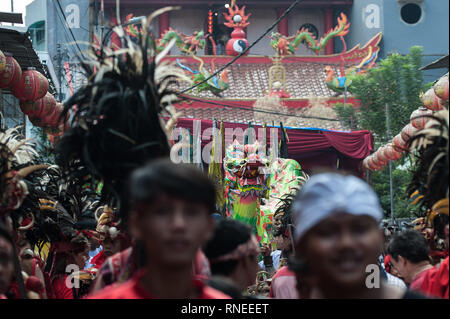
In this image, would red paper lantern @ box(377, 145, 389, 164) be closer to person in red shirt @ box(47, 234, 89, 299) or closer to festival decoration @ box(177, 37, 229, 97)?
festival decoration @ box(177, 37, 229, 97)

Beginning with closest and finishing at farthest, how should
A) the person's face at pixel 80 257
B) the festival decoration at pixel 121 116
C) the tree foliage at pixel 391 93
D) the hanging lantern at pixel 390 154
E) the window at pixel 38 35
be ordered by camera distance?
1. the festival decoration at pixel 121 116
2. the person's face at pixel 80 257
3. the hanging lantern at pixel 390 154
4. the tree foliage at pixel 391 93
5. the window at pixel 38 35

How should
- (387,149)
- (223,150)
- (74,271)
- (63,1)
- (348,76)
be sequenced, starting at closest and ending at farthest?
(74,271), (223,150), (387,149), (348,76), (63,1)

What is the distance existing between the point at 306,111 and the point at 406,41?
28.6 feet

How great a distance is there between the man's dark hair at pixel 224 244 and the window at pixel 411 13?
3072 centimetres

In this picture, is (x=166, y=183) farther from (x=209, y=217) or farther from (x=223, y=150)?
(x=223, y=150)

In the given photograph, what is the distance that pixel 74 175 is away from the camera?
13.3ft

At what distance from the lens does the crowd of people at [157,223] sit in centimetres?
243

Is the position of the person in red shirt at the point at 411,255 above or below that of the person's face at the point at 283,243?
above

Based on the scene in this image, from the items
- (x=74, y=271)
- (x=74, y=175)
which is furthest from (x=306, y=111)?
(x=74, y=175)

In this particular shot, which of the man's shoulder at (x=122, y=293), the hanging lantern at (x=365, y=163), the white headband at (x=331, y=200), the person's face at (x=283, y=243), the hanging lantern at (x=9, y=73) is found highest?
the hanging lantern at (x=9, y=73)

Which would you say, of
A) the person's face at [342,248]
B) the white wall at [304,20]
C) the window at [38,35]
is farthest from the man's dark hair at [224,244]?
the white wall at [304,20]

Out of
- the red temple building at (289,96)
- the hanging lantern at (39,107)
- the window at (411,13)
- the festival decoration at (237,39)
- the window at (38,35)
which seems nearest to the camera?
the hanging lantern at (39,107)

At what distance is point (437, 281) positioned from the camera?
412cm

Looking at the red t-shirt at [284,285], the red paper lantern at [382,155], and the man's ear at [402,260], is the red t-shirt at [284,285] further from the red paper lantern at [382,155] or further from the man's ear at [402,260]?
the red paper lantern at [382,155]
